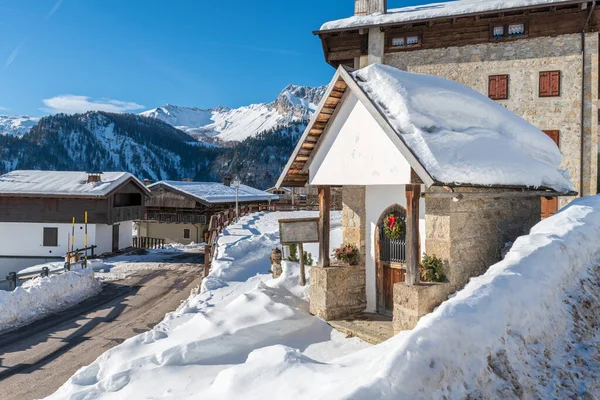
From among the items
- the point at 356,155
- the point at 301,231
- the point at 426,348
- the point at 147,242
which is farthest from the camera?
the point at 147,242

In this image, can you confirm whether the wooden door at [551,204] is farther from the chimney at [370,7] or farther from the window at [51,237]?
the window at [51,237]

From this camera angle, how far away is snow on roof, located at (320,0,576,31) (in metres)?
21.5

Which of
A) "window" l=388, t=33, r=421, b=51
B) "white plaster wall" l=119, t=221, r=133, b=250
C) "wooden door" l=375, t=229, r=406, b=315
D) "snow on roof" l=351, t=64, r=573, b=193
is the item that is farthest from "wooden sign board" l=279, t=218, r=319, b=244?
"white plaster wall" l=119, t=221, r=133, b=250

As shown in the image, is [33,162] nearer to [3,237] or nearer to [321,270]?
[3,237]

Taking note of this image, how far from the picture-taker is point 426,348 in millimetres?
5398

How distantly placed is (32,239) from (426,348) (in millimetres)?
32756

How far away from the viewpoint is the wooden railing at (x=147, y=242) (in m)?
40.5

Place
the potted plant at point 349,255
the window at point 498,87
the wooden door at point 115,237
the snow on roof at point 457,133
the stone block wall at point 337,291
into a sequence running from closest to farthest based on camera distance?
the snow on roof at point 457,133
the stone block wall at point 337,291
the potted plant at point 349,255
the window at point 498,87
the wooden door at point 115,237

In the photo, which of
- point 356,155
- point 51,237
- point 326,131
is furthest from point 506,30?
point 51,237

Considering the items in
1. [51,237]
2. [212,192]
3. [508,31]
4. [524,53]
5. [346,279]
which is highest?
[508,31]

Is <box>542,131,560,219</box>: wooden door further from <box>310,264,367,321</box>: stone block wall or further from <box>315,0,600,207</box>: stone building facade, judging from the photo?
<box>310,264,367,321</box>: stone block wall

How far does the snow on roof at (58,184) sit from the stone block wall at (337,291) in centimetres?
2421

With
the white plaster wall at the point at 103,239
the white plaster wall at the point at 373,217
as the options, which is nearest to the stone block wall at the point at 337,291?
the white plaster wall at the point at 373,217

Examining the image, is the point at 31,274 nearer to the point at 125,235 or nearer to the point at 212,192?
the point at 125,235
